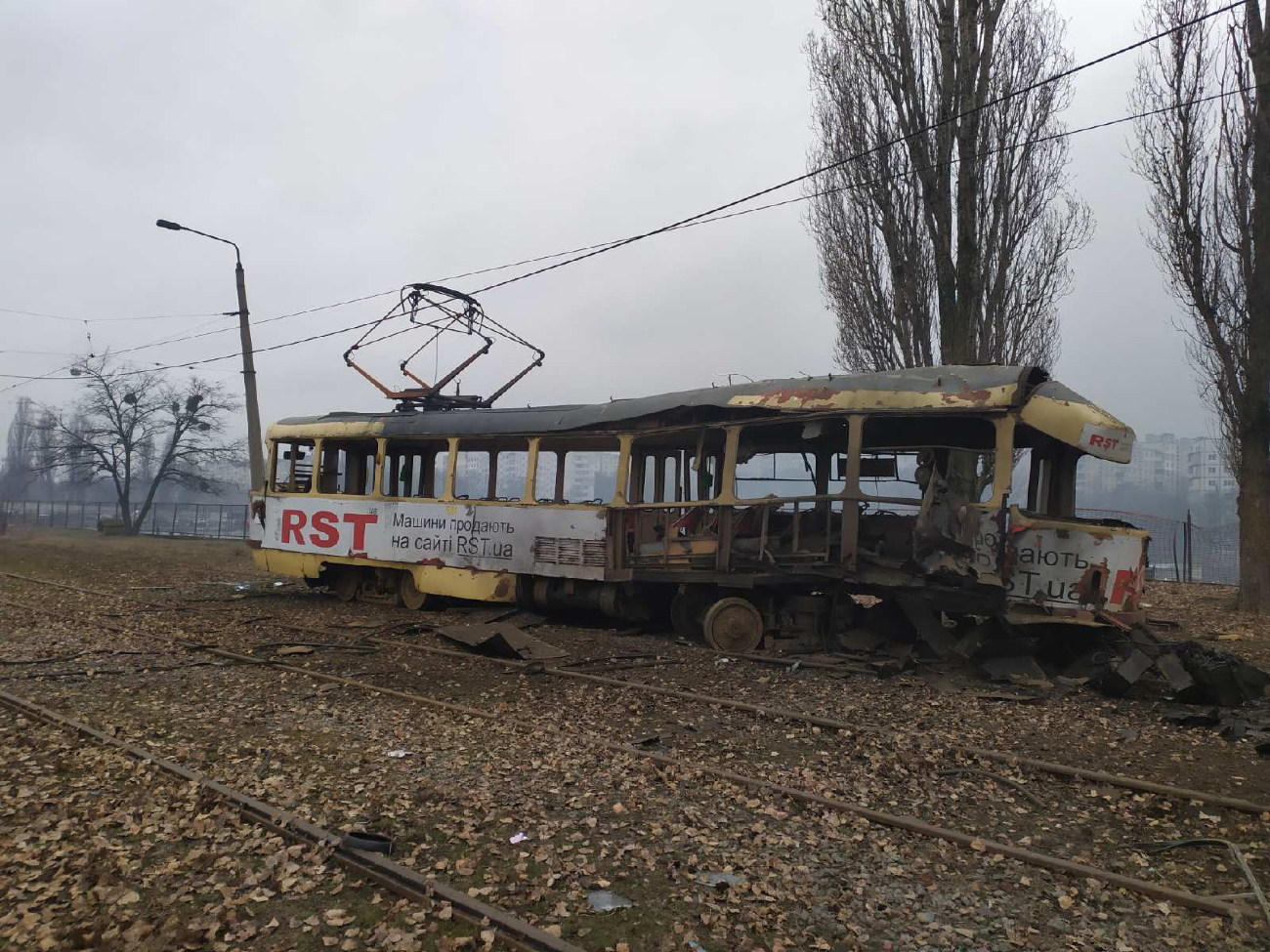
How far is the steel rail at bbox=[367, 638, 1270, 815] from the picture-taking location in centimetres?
522

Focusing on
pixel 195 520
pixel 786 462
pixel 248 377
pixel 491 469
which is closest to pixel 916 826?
pixel 786 462

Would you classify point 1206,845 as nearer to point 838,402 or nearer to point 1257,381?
point 838,402

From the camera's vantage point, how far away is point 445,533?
12867mm

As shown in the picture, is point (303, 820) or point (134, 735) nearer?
point (303, 820)

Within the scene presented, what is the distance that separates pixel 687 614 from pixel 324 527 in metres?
6.69

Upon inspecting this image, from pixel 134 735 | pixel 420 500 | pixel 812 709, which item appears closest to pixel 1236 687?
pixel 812 709

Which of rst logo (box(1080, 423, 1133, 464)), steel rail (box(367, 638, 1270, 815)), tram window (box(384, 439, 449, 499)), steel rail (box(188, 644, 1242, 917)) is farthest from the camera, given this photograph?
tram window (box(384, 439, 449, 499))

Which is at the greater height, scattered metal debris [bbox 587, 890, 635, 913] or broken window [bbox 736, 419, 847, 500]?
broken window [bbox 736, 419, 847, 500]

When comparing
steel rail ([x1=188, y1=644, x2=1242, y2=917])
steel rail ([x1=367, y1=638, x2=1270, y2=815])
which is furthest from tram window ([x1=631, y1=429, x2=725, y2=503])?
steel rail ([x1=188, y1=644, x2=1242, y2=917])

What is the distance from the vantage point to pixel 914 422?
993 centimetres

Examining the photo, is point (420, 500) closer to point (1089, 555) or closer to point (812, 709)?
point (812, 709)

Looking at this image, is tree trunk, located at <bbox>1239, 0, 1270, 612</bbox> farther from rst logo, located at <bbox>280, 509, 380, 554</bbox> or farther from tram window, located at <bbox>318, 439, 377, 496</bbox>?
tram window, located at <bbox>318, 439, 377, 496</bbox>

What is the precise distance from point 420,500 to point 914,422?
7252mm

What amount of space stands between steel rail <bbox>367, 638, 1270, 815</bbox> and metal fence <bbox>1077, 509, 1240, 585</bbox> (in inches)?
703
